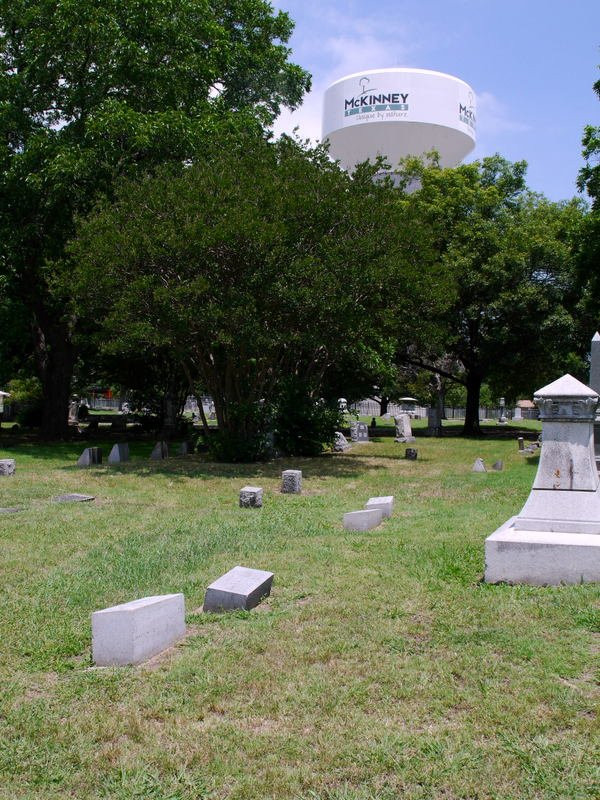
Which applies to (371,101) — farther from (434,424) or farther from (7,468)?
(7,468)

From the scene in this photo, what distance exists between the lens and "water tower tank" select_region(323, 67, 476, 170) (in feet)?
142

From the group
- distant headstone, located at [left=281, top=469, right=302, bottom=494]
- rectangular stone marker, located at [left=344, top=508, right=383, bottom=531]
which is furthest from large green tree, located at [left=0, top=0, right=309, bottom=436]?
rectangular stone marker, located at [left=344, top=508, right=383, bottom=531]

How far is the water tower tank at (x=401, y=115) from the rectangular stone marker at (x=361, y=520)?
36.7 metres

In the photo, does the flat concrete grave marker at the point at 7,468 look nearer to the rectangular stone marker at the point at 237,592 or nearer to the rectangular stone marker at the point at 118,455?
the rectangular stone marker at the point at 118,455

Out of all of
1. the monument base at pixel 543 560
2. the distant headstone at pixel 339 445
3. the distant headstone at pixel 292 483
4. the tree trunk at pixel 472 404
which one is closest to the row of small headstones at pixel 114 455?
the distant headstone at pixel 339 445

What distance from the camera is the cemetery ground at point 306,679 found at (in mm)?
3311

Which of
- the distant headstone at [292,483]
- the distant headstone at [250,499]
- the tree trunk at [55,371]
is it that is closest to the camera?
the distant headstone at [250,499]

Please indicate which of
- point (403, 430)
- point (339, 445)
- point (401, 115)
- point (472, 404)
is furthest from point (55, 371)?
point (401, 115)

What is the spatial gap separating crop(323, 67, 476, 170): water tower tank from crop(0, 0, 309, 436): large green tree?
900 inches

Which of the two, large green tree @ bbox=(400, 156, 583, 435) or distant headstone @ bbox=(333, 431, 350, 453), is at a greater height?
large green tree @ bbox=(400, 156, 583, 435)

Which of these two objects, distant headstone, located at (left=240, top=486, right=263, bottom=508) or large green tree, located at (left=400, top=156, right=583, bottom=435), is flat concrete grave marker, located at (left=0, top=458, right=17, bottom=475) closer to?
distant headstone, located at (left=240, top=486, right=263, bottom=508)

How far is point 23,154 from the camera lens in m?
19.1

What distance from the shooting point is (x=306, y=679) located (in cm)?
429

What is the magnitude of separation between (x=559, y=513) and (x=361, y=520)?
320 centimetres
